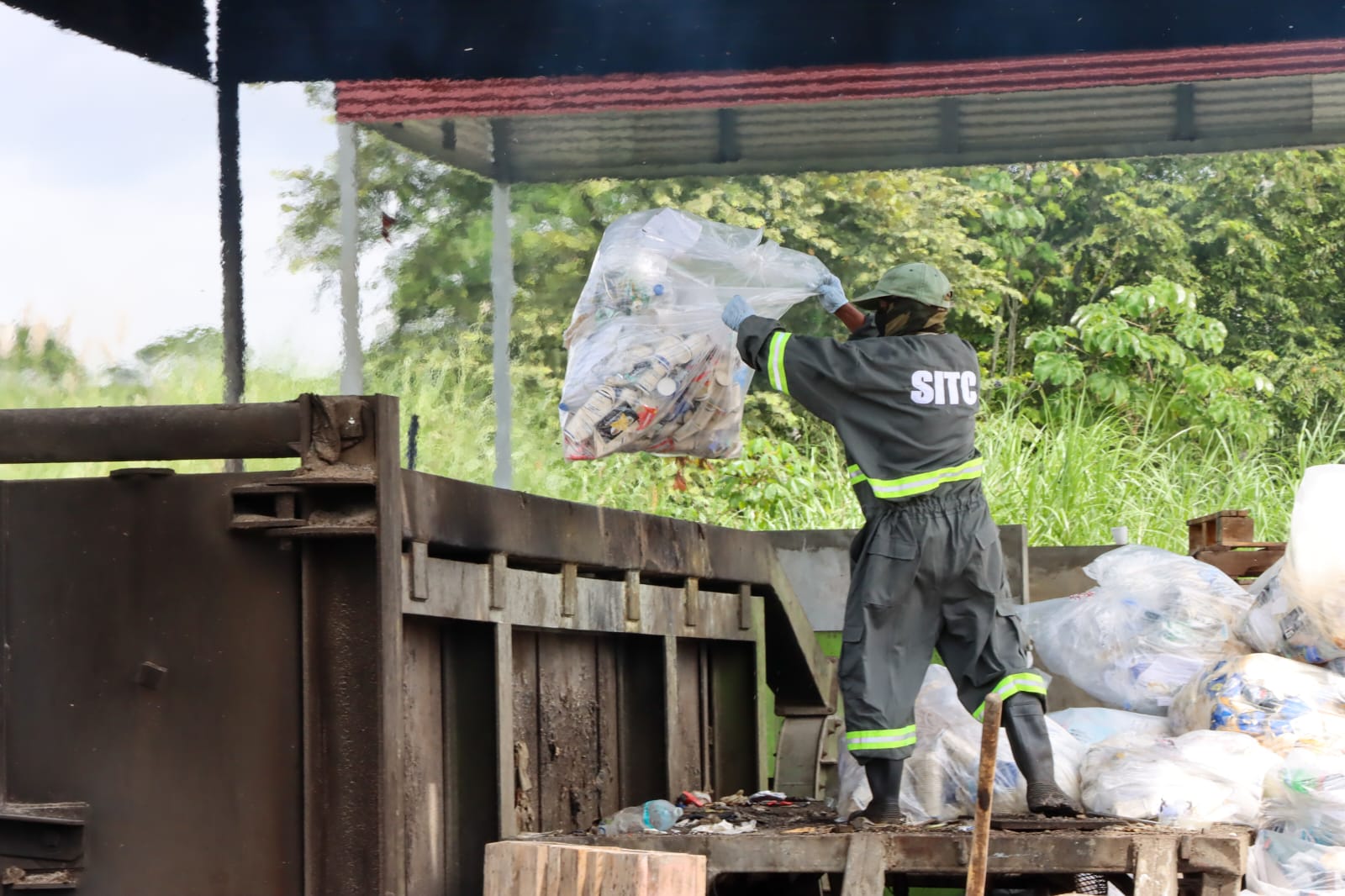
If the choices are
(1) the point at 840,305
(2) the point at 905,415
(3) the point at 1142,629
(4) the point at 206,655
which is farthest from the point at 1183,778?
(4) the point at 206,655

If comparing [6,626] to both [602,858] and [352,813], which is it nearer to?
[352,813]

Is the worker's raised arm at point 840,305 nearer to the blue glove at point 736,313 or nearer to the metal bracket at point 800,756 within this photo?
the blue glove at point 736,313

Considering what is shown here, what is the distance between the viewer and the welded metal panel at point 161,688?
2941 millimetres

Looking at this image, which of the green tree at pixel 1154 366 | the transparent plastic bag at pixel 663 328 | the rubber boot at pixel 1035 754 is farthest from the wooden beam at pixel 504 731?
the green tree at pixel 1154 366

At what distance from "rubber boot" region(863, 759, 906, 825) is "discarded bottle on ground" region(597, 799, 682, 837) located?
473 mm

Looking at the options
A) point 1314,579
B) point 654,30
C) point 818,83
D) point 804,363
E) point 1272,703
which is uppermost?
point 654,30

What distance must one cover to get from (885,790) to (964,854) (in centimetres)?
42

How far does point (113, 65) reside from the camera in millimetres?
11695

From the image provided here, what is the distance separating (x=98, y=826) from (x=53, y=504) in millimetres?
573

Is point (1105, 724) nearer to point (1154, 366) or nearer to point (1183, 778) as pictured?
point (1183, 778)

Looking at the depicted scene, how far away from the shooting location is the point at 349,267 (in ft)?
27.4

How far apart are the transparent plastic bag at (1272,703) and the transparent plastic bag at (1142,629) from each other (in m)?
0.36

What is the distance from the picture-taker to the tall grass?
8.45 m

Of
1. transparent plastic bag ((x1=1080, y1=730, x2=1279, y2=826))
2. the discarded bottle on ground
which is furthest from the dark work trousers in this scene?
the discarded bottle on ground
